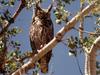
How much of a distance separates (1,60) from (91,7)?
164 cm

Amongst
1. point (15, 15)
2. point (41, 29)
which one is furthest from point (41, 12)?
point (15, 15)

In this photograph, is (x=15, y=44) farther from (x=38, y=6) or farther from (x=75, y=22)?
(x=75, y=22)

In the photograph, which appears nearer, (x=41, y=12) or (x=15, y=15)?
(x=15, y=15)

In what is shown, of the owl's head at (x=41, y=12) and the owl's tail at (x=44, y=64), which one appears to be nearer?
the owl's tail at (x=44, y=64)

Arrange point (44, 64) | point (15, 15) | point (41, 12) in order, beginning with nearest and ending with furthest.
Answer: point (15, 15), point (44, 64), point (41, 12)

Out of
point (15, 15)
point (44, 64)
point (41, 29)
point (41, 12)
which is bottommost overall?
point (44, 64)

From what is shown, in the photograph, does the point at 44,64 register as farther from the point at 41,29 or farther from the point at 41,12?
the point at 41,12

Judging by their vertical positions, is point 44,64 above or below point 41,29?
below

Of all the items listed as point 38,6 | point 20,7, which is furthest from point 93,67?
point 38,6

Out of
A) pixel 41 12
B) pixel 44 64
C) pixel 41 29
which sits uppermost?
pixel 41 12

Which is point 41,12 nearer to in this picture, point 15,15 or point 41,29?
point 41,29

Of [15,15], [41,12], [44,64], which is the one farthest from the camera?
[41,12]

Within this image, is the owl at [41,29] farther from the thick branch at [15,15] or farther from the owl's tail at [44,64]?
the thick branch at [15,15]

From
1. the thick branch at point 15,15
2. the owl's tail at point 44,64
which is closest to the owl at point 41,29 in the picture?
the owl's tail at point 44,64
